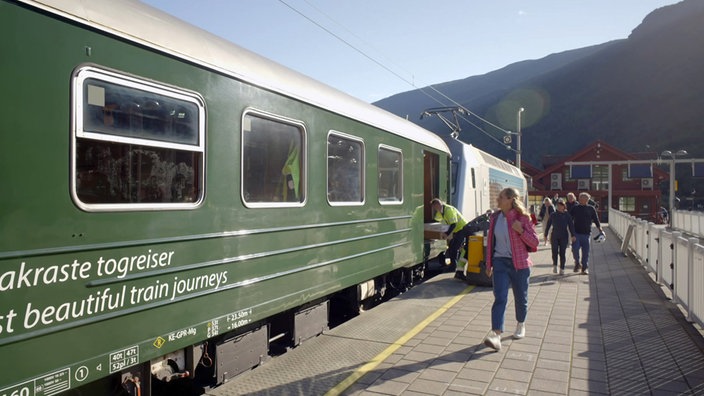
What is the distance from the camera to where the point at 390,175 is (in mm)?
7469

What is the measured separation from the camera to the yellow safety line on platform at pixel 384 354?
4.30 metres

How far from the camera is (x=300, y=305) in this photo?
214 inches

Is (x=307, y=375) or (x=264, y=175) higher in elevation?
(x=264, y=175)

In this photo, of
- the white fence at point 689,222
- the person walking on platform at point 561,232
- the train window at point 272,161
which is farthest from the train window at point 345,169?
the white fence at point 689,222

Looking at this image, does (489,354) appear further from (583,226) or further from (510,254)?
(583,226)

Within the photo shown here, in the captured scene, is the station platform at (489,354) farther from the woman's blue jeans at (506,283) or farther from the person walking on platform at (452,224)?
the person walking on platform at (452,224)

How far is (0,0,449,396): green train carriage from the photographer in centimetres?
272

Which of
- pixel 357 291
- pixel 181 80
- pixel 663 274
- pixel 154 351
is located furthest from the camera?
pixel 663 274

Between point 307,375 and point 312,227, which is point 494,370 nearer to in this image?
point 307,375

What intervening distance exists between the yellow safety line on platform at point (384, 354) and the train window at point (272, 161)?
5.28 feet

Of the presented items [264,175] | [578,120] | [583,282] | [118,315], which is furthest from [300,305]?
[578,120]

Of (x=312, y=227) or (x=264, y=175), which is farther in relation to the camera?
(x=312, y=227)

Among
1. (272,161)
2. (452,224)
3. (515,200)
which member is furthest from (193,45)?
(452,224)

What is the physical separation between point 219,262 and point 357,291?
10.5 feet
